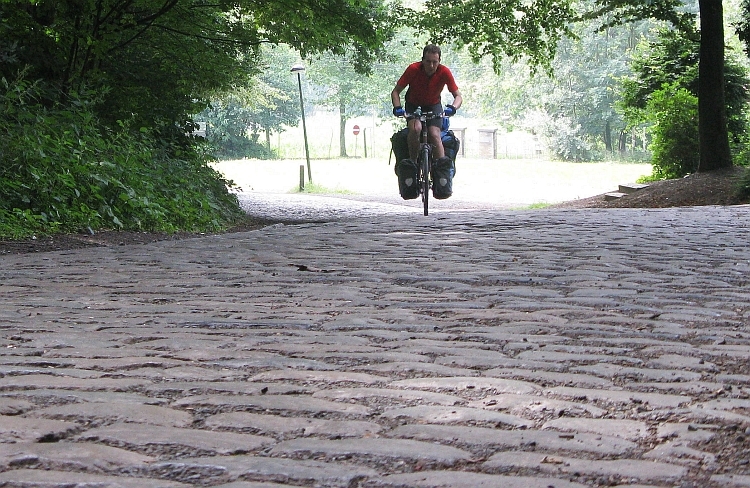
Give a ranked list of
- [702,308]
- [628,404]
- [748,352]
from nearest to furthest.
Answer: [628,404] → [748,352] → [702,308]

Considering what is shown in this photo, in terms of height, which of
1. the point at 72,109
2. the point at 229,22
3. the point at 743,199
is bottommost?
the point at 743,199

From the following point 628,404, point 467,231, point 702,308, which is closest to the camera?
point 628,404

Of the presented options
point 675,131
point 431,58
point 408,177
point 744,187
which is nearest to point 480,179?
point 675,131

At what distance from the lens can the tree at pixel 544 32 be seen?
62.7 feet

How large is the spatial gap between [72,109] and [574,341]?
11.1 meters

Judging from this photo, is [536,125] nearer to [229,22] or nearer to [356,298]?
[229,22]

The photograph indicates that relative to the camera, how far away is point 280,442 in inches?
104

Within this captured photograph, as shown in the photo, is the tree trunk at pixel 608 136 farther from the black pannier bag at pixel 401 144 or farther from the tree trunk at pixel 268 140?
the black pannier bag at pixel 401 144

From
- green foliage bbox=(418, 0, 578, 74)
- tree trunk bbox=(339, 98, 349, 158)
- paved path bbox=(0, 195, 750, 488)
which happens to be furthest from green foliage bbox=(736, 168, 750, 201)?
tree trunk bbox=(339, 98, 349, 158)

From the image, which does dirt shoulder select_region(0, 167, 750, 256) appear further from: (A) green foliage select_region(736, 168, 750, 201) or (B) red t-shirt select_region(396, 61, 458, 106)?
(B) red t-shirt select_region(396, 61, 458, 106)

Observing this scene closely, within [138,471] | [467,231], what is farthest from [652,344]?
[467,231]

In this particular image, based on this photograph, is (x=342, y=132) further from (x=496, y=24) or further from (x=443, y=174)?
(x=443, y=174)

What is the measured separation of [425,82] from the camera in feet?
40.7

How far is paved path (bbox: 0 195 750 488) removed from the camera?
2.47 m
